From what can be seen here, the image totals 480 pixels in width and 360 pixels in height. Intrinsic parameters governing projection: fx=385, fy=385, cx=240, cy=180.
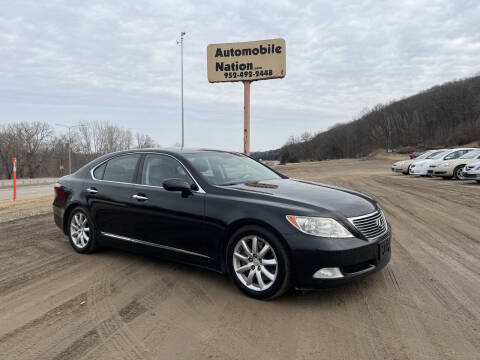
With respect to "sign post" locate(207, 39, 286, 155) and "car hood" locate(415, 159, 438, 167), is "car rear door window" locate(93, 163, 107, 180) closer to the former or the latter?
"sign post" locate(207, 39, 286, 155)

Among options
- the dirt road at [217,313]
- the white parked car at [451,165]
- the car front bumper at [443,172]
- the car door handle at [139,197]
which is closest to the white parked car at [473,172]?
the white parked car at [451,165]

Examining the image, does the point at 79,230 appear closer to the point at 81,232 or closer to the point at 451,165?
the point at 81,232

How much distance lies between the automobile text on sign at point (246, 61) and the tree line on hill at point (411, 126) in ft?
285

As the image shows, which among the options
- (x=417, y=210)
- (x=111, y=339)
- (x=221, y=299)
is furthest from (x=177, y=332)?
(x=417, y=210)

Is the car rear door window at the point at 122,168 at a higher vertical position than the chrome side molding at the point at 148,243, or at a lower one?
higher

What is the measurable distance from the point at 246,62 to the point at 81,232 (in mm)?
15175

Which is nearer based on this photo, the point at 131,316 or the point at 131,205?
the point at 131,316

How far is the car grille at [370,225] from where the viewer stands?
3.73 m

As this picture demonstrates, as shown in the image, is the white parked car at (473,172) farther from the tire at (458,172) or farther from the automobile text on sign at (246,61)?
the automobile text on sign at (246,61)

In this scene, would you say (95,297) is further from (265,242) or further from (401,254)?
(401,254)

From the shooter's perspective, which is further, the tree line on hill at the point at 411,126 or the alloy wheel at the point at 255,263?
the tree line on hill at the point at 411,126

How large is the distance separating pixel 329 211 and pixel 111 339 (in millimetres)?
2181

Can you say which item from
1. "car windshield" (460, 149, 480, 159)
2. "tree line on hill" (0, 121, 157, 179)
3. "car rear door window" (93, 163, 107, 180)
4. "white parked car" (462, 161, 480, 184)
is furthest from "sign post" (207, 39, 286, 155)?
"tree line on hill" (0, 121, 157, 179)

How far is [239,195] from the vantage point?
402 centimetres
